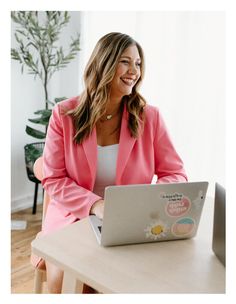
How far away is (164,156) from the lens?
1819 millimetres

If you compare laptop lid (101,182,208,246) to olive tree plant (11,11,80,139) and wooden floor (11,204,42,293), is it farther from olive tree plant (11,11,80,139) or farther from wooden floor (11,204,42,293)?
olive tree plant (11,11,80,139)

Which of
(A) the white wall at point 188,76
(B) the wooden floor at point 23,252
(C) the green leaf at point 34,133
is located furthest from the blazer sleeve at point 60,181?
(C) the green leaf at point 34,133

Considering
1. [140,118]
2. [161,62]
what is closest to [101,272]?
[140,118]

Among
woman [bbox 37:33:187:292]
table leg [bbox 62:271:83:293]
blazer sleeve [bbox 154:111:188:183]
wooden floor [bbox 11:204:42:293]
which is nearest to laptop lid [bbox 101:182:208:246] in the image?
table leg [bbox 62:271:83:293]

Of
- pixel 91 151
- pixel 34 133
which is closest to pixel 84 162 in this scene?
pixel 91 151

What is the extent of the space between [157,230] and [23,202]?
2.37 metres

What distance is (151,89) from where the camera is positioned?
295 centimetres

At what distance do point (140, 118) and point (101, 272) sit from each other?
872 mm

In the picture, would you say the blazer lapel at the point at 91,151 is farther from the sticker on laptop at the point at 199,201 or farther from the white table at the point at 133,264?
the sticker on laptop at the point at 199,201

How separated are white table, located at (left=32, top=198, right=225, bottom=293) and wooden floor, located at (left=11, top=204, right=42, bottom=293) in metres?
1.21

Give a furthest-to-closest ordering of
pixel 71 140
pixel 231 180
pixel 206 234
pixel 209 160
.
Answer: pixel 209 160 < pixel 71 140 < pixel 206 234 < pixel 231 180

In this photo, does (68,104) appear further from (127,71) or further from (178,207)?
(178,207)

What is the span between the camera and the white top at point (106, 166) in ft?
5.78

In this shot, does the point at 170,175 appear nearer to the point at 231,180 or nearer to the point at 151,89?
the point at 231,180
